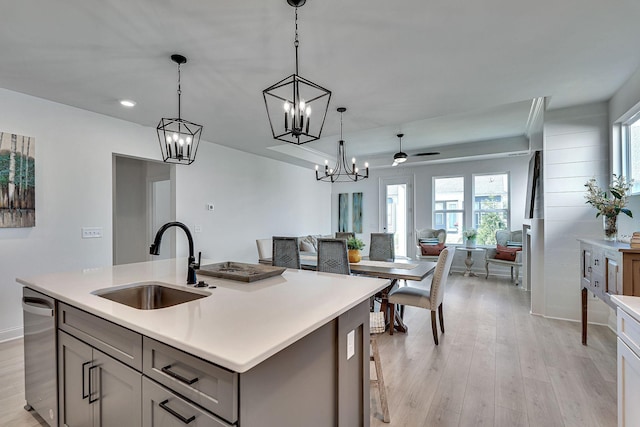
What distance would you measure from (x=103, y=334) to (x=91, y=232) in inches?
116

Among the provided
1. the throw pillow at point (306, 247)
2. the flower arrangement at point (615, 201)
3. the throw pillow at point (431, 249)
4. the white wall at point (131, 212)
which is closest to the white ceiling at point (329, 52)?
the flower arrangement at point (615, 201)

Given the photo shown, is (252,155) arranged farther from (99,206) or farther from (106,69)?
(106,69)

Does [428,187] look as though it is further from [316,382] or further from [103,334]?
[103,334]

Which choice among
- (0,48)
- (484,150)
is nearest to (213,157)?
(0,48)

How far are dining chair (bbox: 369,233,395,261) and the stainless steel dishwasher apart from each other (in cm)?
348

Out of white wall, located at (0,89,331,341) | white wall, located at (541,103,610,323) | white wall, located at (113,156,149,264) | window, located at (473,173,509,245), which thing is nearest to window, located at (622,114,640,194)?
white wall, located at (541,103,610,323)

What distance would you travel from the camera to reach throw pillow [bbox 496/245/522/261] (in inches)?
224

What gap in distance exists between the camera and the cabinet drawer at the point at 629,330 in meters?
1.17

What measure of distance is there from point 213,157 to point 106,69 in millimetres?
2495

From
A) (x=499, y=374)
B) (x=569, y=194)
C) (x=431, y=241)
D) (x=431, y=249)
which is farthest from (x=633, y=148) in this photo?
(x=431, y=241)

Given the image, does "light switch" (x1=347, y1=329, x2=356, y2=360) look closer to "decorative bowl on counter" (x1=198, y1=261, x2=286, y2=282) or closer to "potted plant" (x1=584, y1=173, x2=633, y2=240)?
"decorative bowl on counter" (x1=198, y1=261, x2=286, y2=282)

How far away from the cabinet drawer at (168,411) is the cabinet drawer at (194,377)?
0.9 inches

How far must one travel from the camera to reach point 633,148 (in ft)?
9.78

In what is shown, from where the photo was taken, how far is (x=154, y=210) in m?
5.41
